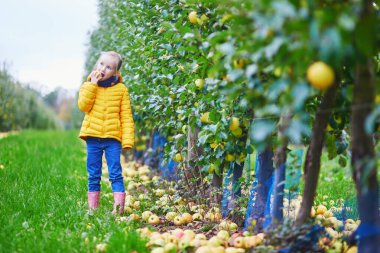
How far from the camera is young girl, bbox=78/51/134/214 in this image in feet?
12.8

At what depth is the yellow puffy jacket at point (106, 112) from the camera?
3.88 metres

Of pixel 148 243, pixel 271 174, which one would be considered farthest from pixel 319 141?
pixel 148 243

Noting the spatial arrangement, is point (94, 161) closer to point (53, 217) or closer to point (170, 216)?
point (53, 217)

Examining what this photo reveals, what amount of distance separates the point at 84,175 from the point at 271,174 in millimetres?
3317

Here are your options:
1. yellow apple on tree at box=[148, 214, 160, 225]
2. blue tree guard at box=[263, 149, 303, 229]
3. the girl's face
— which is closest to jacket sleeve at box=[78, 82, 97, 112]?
the girl's face

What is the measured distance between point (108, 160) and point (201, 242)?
1530mm

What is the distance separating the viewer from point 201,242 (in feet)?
8.82

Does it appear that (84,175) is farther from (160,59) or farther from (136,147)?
(160,59)

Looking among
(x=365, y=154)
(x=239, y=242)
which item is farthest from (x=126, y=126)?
(x=365, y=154)

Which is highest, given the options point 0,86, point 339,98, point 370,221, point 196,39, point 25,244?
point 0,86

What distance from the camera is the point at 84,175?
579 centimetres

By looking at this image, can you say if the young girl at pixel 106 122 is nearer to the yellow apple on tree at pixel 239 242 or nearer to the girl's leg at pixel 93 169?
the girl's leg at pixel 93 169

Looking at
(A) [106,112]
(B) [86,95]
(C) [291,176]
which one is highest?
(B) [86,95]

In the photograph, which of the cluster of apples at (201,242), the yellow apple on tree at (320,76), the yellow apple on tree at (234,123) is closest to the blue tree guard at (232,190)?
the cluster of apples at (201,242)
